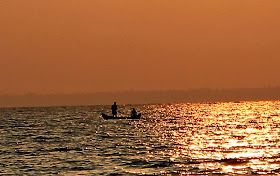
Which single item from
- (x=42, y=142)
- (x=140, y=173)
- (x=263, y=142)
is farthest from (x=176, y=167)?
(x=42, y=142)

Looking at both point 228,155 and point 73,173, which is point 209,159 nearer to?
point 228,155

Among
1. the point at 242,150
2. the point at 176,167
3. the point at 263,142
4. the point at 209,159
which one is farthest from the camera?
the point at 263,142

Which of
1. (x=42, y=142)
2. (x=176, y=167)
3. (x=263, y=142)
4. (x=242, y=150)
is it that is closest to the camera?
(x=176, y=167)

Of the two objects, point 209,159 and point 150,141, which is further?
point 150,141

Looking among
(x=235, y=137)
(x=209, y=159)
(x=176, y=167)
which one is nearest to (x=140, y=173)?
(x=176, y=167)

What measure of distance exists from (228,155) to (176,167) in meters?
8.59

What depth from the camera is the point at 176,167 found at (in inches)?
1678

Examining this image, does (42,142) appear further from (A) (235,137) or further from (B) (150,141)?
(A) (235,137)

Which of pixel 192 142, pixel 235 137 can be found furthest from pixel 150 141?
pixel 235 137

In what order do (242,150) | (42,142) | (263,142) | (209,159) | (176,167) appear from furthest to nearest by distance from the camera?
(42,142), (263,142), (242,150), (209,159), (176,167)

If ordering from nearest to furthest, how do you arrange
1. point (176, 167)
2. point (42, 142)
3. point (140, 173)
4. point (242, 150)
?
point (140, 173) → point (176, 167) → point (242, 150) → point (42, 142)

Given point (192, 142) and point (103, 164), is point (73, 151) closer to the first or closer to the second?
point (103, 164)

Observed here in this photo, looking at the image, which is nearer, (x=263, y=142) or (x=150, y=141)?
(x=263, y=142)

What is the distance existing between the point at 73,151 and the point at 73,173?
47.6 feet
